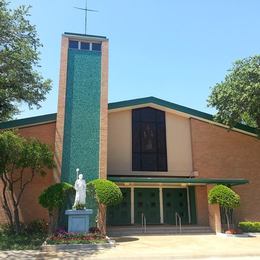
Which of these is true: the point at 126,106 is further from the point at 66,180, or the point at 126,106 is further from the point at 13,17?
the point at 13,17

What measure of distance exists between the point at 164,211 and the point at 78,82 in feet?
34.0

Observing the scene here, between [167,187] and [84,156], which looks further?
[167,187]

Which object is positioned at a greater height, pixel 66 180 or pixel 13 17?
pixel 13 17

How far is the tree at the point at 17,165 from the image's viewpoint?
16.0 m

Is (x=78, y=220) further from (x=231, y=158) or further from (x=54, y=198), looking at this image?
(x=231, y=158)

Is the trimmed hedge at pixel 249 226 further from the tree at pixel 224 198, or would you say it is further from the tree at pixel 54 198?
the tree at pixel 54 198

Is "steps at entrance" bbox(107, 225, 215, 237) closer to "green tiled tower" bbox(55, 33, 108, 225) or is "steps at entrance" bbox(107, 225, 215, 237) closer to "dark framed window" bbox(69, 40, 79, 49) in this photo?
"green tiled tower" bbox(55, 33, 108, 225)

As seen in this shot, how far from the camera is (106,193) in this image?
16.5 metres

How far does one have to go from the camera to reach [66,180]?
1803cm

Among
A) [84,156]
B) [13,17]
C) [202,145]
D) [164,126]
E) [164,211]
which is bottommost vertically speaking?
[164,211]

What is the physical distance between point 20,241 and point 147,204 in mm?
9536

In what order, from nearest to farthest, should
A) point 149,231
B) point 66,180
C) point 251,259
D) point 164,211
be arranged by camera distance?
point 251,259 < point 66,180 < point 149,231 < point 164,211

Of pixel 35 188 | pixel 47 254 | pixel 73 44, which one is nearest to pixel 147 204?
pixel 35 188

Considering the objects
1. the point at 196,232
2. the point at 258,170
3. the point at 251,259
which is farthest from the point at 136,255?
the point at 258,170
